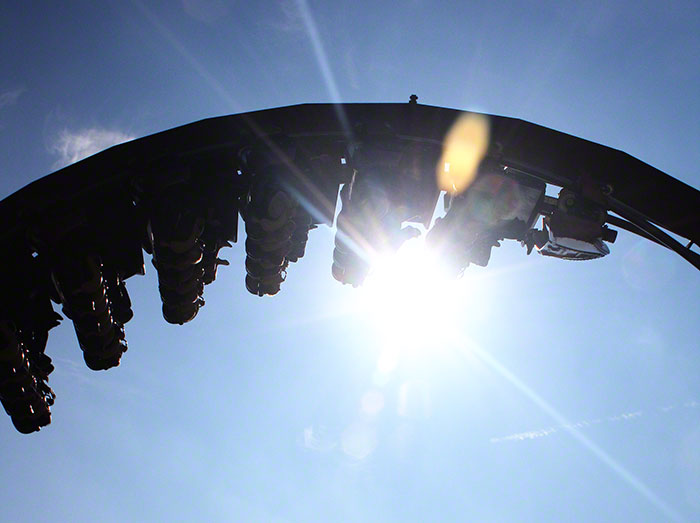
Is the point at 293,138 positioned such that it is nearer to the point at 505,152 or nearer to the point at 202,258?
the point at 202,258

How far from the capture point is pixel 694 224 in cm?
519

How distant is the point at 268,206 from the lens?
4219 mm

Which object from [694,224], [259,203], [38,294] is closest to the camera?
[259,203]

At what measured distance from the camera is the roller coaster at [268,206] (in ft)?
14.1

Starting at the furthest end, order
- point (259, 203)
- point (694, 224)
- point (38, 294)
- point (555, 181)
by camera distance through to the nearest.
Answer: point (694, 224), point (555, 181), point (38, 294), point (259, 203)

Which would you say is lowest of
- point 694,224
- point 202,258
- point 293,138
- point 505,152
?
point 202,258

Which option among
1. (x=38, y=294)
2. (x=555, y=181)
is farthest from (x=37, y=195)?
(x=555, y=181)

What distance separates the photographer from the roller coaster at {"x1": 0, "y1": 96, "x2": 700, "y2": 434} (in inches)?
170

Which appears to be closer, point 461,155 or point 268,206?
point 268,206

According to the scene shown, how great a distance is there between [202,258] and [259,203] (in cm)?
92

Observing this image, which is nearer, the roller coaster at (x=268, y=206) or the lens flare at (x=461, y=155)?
the roller coaster at (x=268, y=206)

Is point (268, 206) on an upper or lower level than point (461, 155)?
lower

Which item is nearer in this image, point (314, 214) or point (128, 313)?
point (314, 214)

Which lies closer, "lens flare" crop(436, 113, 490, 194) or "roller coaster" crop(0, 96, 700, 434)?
"roller coaster" crop(0, 96, 700, 434)
